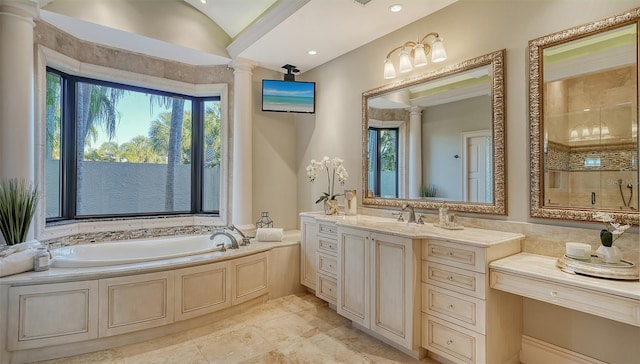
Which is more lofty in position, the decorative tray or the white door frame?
the white door frame

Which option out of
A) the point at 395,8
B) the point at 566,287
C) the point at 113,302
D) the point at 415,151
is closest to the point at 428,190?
the point at 415,151

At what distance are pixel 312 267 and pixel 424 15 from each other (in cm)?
266

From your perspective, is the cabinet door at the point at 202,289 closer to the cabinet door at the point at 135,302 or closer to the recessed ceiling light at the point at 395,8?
the cabinet door at the point at 135,302

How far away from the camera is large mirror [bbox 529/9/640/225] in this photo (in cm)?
171

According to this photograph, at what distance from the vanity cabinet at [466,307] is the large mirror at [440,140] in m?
0.54

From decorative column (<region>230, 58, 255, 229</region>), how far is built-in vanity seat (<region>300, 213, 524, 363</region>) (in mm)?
1564

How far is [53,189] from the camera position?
3154 mm

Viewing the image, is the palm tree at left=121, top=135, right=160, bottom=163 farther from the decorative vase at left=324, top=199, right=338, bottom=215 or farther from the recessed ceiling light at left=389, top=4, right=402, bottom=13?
the recessed ceiling light at left=389, top=4, right=402, bottom=13

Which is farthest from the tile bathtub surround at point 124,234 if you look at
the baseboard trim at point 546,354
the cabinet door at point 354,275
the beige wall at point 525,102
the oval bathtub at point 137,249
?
the baseboard trim at point 546,354

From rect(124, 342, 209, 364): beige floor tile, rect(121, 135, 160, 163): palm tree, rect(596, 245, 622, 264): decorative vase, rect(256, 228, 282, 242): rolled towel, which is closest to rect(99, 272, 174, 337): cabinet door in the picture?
rect(124, 342, 209, 364): beige floor tile

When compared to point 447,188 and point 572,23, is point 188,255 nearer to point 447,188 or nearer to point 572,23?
point 447,188

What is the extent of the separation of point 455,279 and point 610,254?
80 cm

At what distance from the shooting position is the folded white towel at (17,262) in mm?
2135

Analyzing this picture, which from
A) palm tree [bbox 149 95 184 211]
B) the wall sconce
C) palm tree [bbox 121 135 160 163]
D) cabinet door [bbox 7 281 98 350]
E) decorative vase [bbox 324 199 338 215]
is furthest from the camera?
palm tree [bbox 149 95 184 211]
